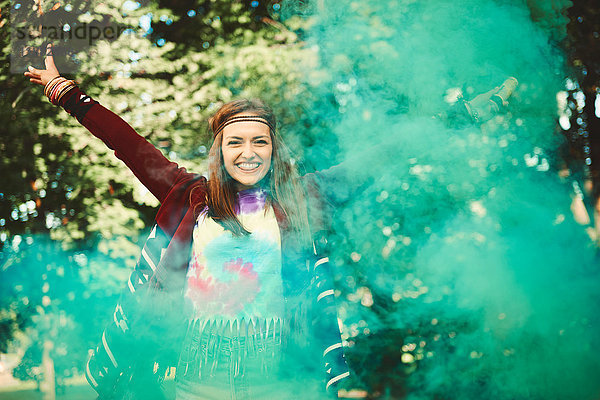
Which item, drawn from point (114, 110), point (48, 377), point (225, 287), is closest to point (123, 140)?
point (225, 287)

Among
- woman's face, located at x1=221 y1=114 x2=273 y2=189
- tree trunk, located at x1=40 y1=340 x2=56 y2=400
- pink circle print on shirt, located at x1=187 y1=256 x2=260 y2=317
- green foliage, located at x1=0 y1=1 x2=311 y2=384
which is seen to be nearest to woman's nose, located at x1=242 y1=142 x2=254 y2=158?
woman's face, located at x1=221 y1=114 x2=273 y2=189

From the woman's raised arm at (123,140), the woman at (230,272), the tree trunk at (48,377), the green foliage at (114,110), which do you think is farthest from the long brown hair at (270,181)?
the tree trunk at (48,377)

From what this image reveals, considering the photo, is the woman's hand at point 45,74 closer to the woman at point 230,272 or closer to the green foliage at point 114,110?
the woman at point 230,272

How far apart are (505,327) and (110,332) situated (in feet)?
6.05

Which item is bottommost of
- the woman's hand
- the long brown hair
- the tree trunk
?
the tree trunk

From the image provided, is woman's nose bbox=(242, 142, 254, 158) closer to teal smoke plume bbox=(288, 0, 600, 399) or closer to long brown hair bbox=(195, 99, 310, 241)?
long brown hair bbox=(195, 99, 310, 241)

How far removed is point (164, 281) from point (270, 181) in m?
0.54

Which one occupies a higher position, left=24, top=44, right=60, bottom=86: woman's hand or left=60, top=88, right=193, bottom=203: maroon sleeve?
left=24, top=44, right=60, bottom=86: woman's hand

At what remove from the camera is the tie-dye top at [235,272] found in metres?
1.68

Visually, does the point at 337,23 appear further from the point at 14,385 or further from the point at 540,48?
the point at 14,385

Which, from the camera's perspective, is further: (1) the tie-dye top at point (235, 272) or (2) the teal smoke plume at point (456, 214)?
(2) the teal smoke plume at point (456, 214)

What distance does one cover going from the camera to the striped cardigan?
1742mm

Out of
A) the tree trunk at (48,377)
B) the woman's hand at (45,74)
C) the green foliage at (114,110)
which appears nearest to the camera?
the woman's hand at (45,74)

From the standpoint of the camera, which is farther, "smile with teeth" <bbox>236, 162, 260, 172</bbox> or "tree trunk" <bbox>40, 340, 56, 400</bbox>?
"tree trunk" <bbox>40, 340, 56, 400</bbox>
